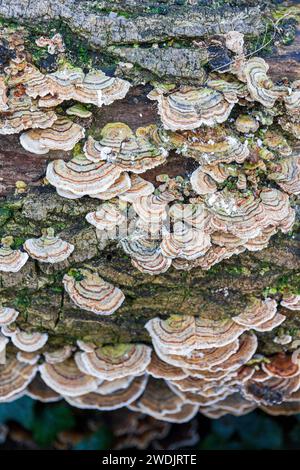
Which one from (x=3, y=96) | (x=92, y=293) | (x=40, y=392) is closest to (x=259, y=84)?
(x=3, y=96)

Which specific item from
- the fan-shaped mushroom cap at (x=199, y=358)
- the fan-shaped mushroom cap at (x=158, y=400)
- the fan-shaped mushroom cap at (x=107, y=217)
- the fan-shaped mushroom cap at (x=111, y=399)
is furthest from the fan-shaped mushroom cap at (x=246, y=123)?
the fan-shaped mushroom cap at (x=158, y=400)

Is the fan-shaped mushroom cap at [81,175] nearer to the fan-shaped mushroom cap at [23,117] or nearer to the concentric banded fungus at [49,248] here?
the fan-shaped mushroom cap at [23,117]

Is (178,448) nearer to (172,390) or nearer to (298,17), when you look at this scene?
(172,390)

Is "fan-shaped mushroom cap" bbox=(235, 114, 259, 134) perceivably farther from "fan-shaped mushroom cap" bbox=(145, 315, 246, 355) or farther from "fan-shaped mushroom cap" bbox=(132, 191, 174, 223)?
"fan-shaped mushroom cap" bbox=(145, 315, 246, 355)

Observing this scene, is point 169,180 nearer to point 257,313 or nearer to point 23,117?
point 23,117

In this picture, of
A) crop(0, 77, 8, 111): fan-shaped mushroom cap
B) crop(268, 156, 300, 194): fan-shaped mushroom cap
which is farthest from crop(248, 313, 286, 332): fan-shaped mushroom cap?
crop(0, 77, 8, 111): fan-shaped mushroom cap

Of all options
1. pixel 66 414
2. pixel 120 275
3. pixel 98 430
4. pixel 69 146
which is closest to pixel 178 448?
pixel 98 430
